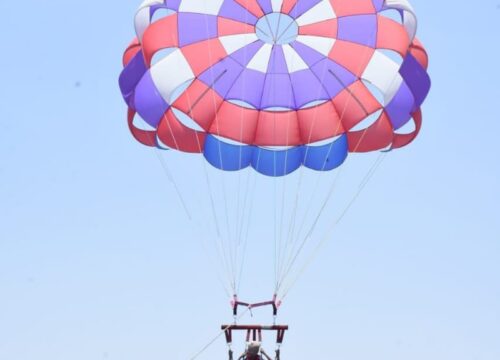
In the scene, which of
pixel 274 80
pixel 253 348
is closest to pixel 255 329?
pixel 253 348

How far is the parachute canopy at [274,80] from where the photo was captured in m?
13.1

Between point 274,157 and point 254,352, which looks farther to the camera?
point 274,157

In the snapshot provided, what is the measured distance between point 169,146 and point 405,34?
13.3 feet

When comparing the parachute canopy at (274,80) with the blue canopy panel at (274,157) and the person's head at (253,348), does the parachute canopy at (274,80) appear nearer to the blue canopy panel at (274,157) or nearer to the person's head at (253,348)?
the blue canopy panel at (274,157)

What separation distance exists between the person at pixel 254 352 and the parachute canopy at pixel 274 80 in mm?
3813

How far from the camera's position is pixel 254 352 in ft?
35.1

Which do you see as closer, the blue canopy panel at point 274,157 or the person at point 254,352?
the person at point 254,352

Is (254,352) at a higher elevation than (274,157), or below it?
below

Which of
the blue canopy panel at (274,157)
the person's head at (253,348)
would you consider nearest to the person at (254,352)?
the person's head at (253,348)

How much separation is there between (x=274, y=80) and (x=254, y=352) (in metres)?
4.74

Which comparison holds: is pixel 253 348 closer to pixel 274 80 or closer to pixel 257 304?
pixel 257 304

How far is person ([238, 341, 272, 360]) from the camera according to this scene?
10.7m

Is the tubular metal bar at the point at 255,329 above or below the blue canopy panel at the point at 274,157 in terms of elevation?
below

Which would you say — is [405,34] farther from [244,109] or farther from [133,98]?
[133,98]
